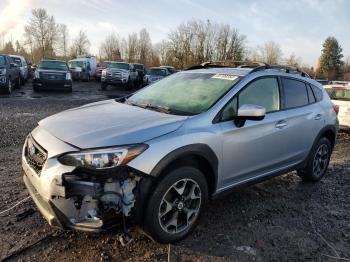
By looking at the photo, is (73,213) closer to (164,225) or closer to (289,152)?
(164,225)

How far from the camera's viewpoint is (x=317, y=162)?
5.73 metres

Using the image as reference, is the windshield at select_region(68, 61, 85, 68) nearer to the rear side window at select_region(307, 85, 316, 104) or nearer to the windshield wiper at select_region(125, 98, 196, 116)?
the rear side window at select_region(307, 85, 316, 104)

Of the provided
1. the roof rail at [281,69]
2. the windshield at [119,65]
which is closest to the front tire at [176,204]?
the roof rail at [281,69]

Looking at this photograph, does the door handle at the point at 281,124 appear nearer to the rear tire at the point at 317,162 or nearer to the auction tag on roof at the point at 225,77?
the auction tag on roof at the point at 225,77

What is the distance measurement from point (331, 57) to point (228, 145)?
79.2 m

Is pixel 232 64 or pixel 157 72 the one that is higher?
pixel 232 64

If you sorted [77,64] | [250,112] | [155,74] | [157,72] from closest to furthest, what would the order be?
[250,112] → [155,74] → [157,72] → [77,64]

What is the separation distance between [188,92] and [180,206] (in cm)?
143

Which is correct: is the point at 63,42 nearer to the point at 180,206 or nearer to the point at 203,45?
the point at 203,45

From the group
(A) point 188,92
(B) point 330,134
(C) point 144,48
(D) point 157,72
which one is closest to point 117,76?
(D) point 157,72

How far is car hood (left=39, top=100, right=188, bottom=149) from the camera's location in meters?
3.13

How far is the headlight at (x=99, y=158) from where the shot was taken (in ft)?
9.77

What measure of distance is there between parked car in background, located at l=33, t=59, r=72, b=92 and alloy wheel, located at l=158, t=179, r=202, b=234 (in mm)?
16222

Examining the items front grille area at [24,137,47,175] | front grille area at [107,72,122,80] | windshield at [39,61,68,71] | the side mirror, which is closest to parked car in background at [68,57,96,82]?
front grille area at [107,72,122,80]
